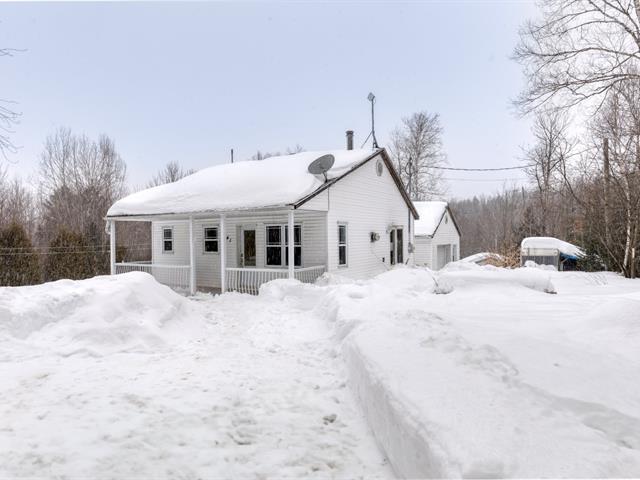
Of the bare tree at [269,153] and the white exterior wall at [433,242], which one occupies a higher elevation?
the bare tree at [269,153]

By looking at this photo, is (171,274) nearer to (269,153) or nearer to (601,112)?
(601,112)

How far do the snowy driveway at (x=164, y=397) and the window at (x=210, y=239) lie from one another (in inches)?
280

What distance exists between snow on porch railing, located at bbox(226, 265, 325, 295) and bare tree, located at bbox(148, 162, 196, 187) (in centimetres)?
2984

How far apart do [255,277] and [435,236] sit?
15206 mm

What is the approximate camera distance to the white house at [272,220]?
42.1 feet

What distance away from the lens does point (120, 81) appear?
798 inches

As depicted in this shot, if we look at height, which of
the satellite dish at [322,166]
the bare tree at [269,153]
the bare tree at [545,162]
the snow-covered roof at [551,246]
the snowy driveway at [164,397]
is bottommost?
the snowy driveway at [164,397]

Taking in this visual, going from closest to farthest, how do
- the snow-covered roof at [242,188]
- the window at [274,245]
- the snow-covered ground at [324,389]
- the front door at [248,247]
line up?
1. the snow-covered ground at [324,389]
2. the snow-covered roof at [242,188]
3. the window at [274,245]
4. the front door at [248,247]

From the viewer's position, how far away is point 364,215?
1542 cm

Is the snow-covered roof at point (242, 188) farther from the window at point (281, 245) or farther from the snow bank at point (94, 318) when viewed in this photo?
the snow bank at point (94, 318)

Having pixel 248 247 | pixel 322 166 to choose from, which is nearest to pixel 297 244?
pixel 248 247

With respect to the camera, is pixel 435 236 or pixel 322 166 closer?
pixel 322 166

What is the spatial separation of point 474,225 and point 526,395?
189ft

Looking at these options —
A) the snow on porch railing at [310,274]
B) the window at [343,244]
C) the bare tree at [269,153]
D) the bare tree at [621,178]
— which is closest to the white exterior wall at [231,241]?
the snow on porch railing at [310,274]
